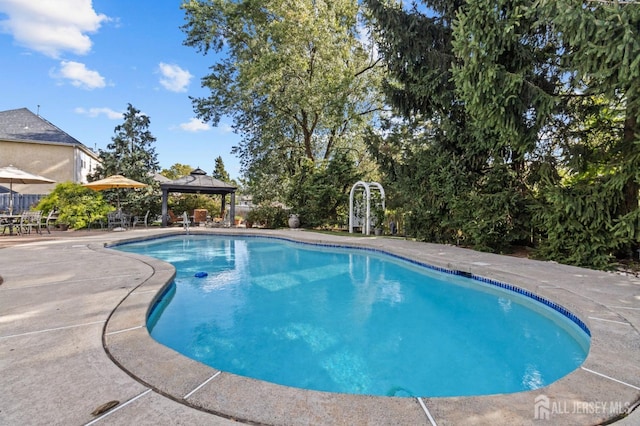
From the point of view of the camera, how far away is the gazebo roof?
16641 mm

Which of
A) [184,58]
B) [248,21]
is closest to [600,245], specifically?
[248,21]

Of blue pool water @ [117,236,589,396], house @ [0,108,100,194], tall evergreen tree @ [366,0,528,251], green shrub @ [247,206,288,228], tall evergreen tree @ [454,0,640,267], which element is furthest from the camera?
house @ [0,108,100,194]

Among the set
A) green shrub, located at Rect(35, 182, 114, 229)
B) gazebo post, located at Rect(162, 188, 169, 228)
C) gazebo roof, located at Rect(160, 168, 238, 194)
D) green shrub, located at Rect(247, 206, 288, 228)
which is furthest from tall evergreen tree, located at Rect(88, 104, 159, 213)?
green shrub, located at Rect(247, 206, 288, 228)

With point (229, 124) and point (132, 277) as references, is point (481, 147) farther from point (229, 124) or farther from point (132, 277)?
point (229, 124)

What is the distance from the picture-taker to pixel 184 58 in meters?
20.5

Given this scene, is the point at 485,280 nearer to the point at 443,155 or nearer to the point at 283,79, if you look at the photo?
the point at 443,155

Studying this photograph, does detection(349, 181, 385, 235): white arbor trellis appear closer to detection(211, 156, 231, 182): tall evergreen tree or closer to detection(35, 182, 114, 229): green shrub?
detection(35, 182, 114, 229): green shrub

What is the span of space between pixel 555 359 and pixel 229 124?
19883 millimetres

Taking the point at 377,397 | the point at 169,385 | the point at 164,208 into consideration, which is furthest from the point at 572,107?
the point at 164,208

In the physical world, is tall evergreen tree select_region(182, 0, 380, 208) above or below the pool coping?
above

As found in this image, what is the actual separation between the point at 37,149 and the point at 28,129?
1653 millimetres

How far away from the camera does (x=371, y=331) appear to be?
4379 mm

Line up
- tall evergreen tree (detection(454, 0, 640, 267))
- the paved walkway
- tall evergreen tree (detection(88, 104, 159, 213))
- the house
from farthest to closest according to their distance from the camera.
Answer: the house < tall evergreen tree (detection(88, 104, 159, 213)) < tall evergreen tree (detection(454, 0, 640, 267)) < the paved walkway

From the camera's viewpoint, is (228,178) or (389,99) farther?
(228,178)
